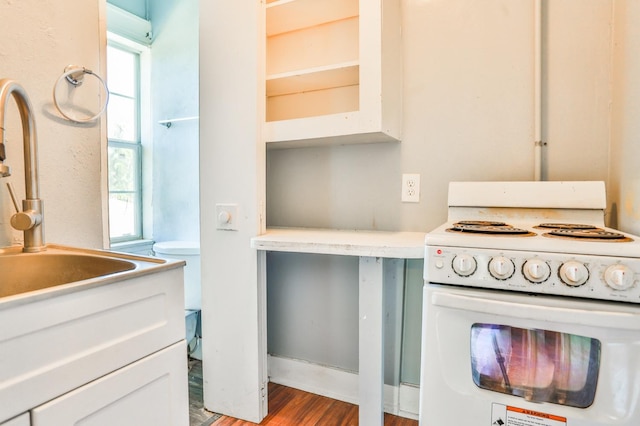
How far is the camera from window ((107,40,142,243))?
2.78 metres

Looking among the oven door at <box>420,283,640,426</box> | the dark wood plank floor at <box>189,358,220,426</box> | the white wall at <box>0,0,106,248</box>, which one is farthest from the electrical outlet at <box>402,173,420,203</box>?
the dark wood plank floor at <box>189,358,220,426</box>

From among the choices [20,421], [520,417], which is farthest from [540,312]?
[20,421]

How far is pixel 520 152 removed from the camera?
149 cm

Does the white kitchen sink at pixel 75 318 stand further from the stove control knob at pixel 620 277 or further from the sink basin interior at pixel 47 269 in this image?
the stove control knob at pixel 620 277

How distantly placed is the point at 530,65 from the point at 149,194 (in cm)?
282

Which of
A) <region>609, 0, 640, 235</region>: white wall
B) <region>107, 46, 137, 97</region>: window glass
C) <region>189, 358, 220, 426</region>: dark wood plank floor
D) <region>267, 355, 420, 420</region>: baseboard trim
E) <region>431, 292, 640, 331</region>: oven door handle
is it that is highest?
<region>107, 46, 137, 97</region>: window glass

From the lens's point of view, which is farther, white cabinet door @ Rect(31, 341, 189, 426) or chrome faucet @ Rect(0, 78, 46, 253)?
chrome faucet @ Rect(0, 78, 46, 253)

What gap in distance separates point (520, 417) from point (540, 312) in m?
0.30

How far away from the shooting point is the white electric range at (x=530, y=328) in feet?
2.87

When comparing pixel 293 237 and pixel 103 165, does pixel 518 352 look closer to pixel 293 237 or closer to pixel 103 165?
pixel 293 237

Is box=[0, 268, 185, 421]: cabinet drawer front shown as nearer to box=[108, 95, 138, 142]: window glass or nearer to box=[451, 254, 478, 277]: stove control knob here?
box=[451, 254, 478, 277]: stove control knob

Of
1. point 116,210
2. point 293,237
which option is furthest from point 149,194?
point 293,237

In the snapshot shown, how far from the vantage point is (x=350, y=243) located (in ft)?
4.45

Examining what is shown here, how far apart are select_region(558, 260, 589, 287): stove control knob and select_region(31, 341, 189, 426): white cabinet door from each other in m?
1.03
